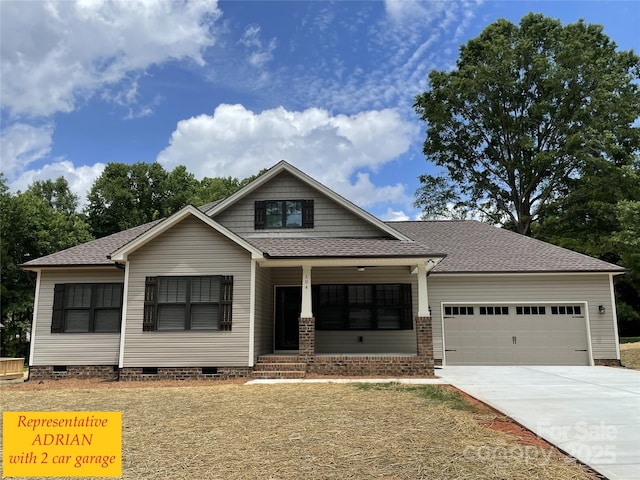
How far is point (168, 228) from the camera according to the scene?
12008 mm

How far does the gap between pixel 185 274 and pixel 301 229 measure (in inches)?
148

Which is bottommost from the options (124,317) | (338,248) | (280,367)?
(280,367)

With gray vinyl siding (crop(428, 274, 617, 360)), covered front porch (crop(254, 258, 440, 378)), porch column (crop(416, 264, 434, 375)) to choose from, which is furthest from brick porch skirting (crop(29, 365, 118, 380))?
gray vinyl siding (crop(428, 274, 617, 360))

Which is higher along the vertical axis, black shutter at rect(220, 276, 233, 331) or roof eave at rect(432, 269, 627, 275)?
roof eave at rect(432, 269, 627, 275)

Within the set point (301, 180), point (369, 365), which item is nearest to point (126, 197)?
point (301, 180)

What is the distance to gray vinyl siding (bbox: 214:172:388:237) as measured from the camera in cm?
1387

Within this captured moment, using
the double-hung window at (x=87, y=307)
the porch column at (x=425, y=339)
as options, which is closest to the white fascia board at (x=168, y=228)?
the double-hung window at (x=87, y=307)

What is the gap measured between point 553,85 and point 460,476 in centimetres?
2867

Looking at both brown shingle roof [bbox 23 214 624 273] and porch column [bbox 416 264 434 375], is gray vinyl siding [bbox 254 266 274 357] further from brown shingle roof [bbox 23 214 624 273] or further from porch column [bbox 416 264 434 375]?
porch column [bbox 416 264 434 375]

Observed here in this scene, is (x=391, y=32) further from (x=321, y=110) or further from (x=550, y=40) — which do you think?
(x=550, y=40)

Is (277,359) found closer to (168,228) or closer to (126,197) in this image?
(168,228)

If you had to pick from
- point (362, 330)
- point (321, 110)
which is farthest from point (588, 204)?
point (362, 330)

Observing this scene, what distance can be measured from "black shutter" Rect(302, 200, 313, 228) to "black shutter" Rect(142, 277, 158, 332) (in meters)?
4.57

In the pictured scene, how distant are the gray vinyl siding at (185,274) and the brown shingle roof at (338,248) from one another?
1072 mm
